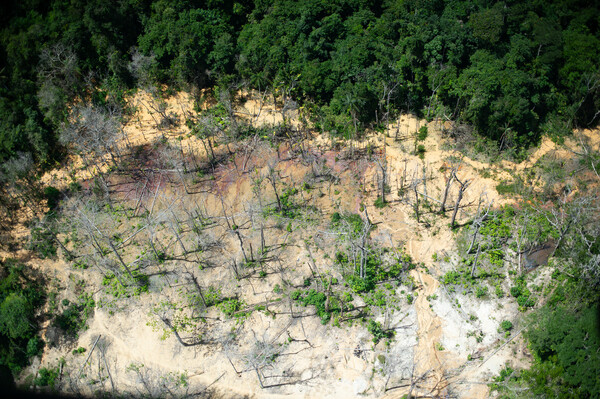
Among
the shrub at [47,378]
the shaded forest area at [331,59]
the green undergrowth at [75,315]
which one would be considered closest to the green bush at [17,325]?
the shrub at [47,378]

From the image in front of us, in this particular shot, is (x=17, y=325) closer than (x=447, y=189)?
Yes

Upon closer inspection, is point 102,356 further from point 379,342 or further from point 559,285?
point 559,285

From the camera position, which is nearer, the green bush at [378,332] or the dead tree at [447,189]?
the green bush at [378,332]

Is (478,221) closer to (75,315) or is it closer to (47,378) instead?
(75,315)

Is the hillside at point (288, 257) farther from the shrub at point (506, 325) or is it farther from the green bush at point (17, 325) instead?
the green bush at point (17, 325)

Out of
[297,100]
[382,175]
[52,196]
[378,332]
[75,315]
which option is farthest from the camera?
[297,100]

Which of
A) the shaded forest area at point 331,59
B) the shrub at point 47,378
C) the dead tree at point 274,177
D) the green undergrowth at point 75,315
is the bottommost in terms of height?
the shrub at point 47,378

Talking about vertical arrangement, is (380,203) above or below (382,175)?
below

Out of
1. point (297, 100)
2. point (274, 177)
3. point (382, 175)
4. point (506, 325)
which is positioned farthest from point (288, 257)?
point (297, 100)

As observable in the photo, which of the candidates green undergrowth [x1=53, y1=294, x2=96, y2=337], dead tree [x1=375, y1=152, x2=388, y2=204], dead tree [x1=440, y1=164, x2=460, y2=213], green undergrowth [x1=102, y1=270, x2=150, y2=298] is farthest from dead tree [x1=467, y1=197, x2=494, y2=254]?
green undergrowth [x1=53, y1=294, x2=96, y2=337]
